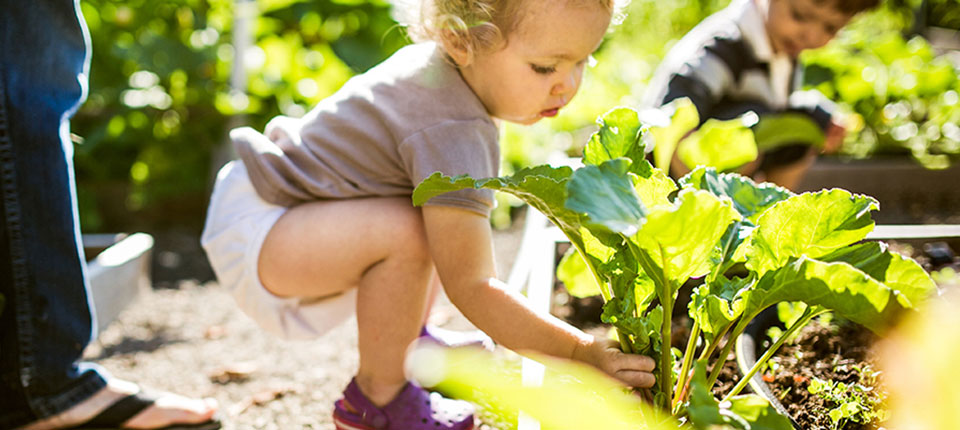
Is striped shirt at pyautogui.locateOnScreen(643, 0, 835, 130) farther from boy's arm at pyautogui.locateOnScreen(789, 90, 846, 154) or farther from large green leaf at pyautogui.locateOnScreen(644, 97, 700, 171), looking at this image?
large green leaf at pyautogui.locateOnScreen(644, 97, 700, 171)

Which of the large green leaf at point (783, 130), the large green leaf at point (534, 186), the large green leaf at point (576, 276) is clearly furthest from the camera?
the large green leaf at point (783, 130)

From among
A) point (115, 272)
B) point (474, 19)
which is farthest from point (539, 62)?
point (115, 272)

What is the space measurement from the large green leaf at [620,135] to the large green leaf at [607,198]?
0.67 feet

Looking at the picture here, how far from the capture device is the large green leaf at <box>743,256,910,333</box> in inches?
28.0

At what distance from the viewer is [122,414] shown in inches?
57.2

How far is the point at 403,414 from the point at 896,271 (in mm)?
812

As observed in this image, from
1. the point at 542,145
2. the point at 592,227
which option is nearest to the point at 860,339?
the point at 592,227

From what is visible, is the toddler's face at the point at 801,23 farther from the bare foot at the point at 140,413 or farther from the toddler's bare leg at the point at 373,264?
the bare foot at the point at 140,413

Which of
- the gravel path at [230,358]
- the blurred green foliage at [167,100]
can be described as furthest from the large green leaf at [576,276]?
the blurred green foliage at [167,100]

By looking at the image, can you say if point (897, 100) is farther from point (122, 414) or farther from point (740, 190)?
point (122, 414)

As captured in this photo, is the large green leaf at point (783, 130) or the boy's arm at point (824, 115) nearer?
the large green leaf at point (783, 130)

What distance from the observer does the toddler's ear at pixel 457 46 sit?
127cm

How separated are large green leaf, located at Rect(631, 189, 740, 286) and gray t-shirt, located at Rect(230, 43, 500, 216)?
38 cm

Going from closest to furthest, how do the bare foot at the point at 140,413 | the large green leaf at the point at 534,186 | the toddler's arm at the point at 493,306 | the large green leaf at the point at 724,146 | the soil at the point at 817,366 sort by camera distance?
the large green leaf at the point at 534,186 → the toddler's arm at the point at 493,306 → the soil at the point at 817,366 → the bare foot at the point at 140,413 → the large green leaf at the point at 724,146
